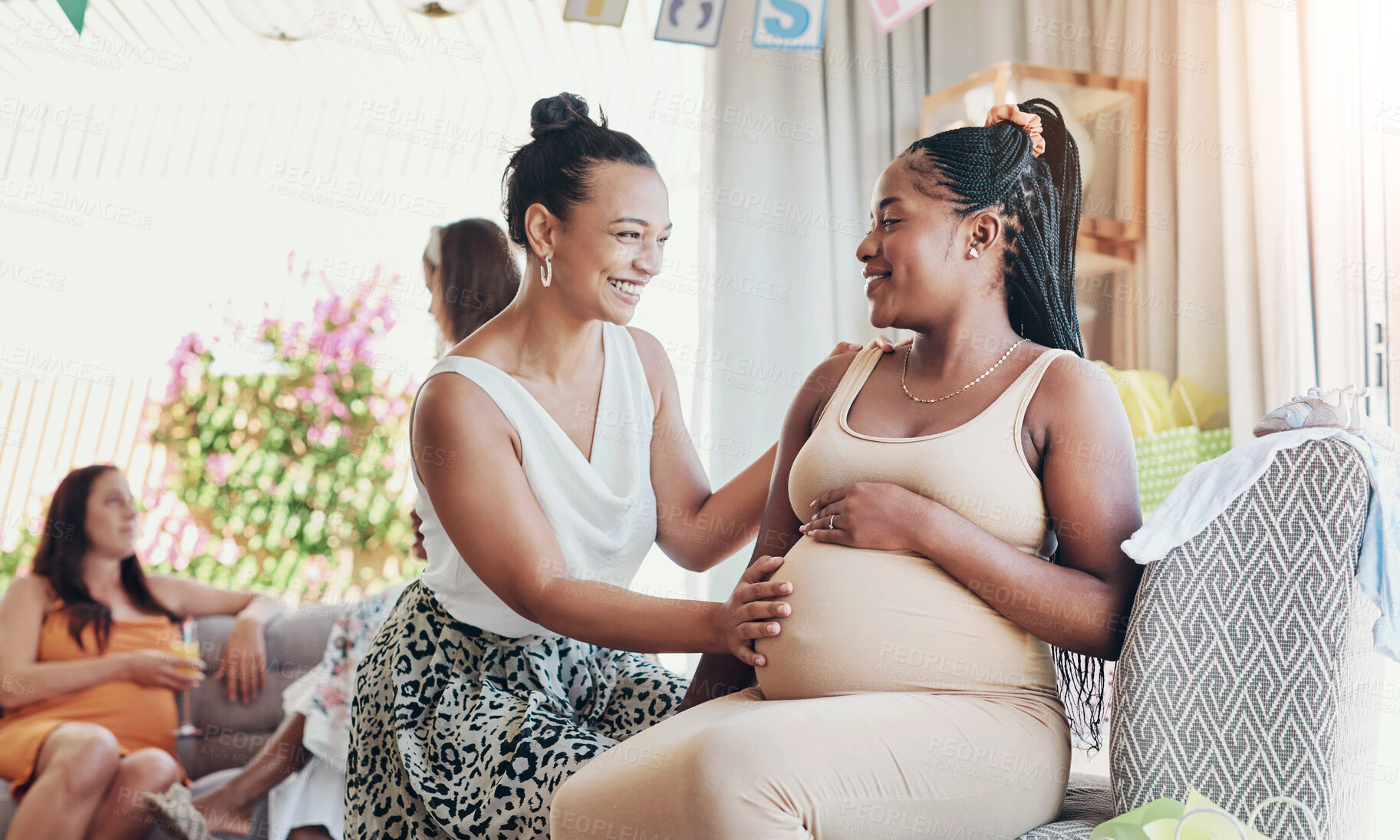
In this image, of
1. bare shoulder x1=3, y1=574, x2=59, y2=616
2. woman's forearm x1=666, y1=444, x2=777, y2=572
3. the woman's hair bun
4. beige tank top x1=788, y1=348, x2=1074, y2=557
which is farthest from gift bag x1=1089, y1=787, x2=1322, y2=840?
bare shoulder x1=3, y1=574, x2=59, y2=616

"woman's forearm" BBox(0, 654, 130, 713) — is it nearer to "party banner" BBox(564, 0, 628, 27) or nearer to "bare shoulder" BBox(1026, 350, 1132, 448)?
"party banner" BBox(564, 0, 628, 27)

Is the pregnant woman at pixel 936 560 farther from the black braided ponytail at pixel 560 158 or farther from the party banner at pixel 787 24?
the party banner at pixel 787 24

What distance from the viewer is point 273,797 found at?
95.0 inches

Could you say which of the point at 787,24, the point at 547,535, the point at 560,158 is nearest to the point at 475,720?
the point at 547,535

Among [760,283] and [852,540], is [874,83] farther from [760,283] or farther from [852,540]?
[852,540]

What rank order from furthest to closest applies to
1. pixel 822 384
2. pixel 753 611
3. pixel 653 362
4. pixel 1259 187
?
pixel 1259 187 → pixel 653 362 → pixel 822 384 → pixel 753 611

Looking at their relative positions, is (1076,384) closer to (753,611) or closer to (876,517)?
(876,517)

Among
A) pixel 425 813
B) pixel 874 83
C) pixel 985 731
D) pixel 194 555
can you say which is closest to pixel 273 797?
pixel 194 555

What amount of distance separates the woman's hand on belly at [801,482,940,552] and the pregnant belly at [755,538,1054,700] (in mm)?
17

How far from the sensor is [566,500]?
143cm

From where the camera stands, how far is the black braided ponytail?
1462 millimetres

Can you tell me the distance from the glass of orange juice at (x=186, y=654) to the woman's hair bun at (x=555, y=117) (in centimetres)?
181

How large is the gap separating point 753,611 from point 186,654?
206cm

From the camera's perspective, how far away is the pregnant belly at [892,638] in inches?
41.9
